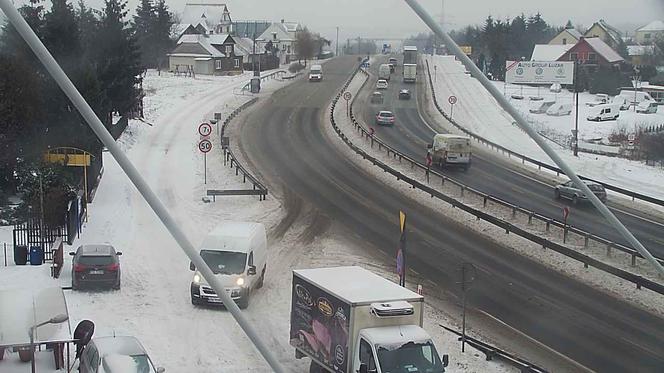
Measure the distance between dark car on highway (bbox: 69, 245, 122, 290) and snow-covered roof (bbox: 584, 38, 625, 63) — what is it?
39157 mm

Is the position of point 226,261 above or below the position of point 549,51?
below

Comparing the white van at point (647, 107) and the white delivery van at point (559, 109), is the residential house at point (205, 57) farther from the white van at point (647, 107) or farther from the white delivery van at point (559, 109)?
the white van at point (647, 107)

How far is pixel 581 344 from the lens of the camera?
1269cm

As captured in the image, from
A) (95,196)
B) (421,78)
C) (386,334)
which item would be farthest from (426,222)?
(421,78)

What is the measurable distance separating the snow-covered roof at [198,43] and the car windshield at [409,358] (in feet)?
128

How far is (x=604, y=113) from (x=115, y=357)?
3928cm

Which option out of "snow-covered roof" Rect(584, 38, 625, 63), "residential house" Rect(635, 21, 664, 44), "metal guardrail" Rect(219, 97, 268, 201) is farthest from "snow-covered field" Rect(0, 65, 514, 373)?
"snow-covered roof" Rect(584, 38, 625, 63)

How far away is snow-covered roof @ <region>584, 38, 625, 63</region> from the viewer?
160 feet

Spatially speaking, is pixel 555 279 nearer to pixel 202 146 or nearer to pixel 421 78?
pixel 202 146

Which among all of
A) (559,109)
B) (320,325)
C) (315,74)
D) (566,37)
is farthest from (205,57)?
(320,325)

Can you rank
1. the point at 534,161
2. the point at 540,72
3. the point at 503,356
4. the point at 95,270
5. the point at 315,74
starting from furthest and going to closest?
1. the point at 315,74
2. the point at 540,72
3. the point at 534,161
4. the point at 95,270
5. the point at 503,356

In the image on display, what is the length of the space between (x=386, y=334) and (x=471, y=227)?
422 inches

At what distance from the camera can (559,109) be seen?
45156 millimetres

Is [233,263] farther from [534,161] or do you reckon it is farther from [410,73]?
[410,73]
